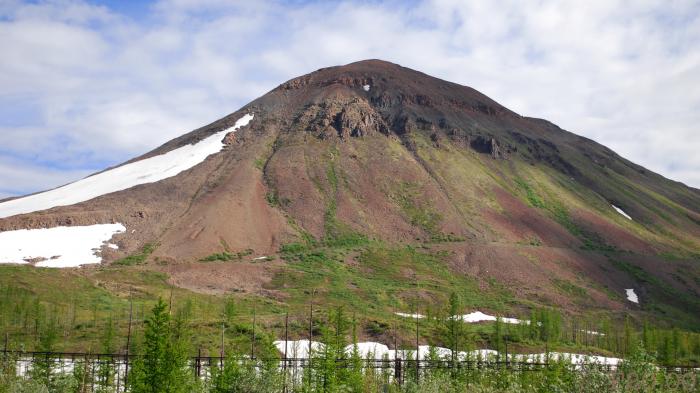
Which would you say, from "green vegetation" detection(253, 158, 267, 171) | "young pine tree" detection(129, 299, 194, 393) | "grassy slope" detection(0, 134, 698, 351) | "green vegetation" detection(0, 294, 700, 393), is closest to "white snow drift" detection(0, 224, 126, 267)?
"grassy slope" detection(0, 134, 698, 351)

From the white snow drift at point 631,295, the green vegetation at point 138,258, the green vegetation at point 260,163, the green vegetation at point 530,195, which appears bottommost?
the white snow drift at point 631,295

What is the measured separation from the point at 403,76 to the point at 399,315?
123442 mm

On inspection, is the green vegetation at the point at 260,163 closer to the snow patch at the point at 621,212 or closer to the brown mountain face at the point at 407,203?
the brown mountain face at the point at 407,203

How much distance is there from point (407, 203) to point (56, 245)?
68598mm

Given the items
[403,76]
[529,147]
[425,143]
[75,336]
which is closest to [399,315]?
[75,336]

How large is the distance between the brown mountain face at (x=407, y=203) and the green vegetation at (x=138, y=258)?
1.36 meters

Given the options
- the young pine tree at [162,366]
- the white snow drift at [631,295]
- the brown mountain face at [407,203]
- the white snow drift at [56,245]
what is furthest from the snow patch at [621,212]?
the young pine tree at [162,366]

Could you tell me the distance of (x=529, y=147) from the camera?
588 ft

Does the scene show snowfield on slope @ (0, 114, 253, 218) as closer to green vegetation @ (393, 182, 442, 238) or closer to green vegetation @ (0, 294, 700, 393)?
green vegetation @ (393, 182, 442, 238)

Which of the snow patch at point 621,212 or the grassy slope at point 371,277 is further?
the snow patch at point 621,212

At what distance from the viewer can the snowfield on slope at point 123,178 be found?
132125mm

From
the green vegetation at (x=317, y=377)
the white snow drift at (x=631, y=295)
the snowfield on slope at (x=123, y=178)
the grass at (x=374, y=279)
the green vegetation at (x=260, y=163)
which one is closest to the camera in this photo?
the green vegetation at (x=317, y=377)

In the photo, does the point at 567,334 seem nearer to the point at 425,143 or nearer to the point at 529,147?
the point at 425,143

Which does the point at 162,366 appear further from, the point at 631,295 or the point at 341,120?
the point at 341,120
